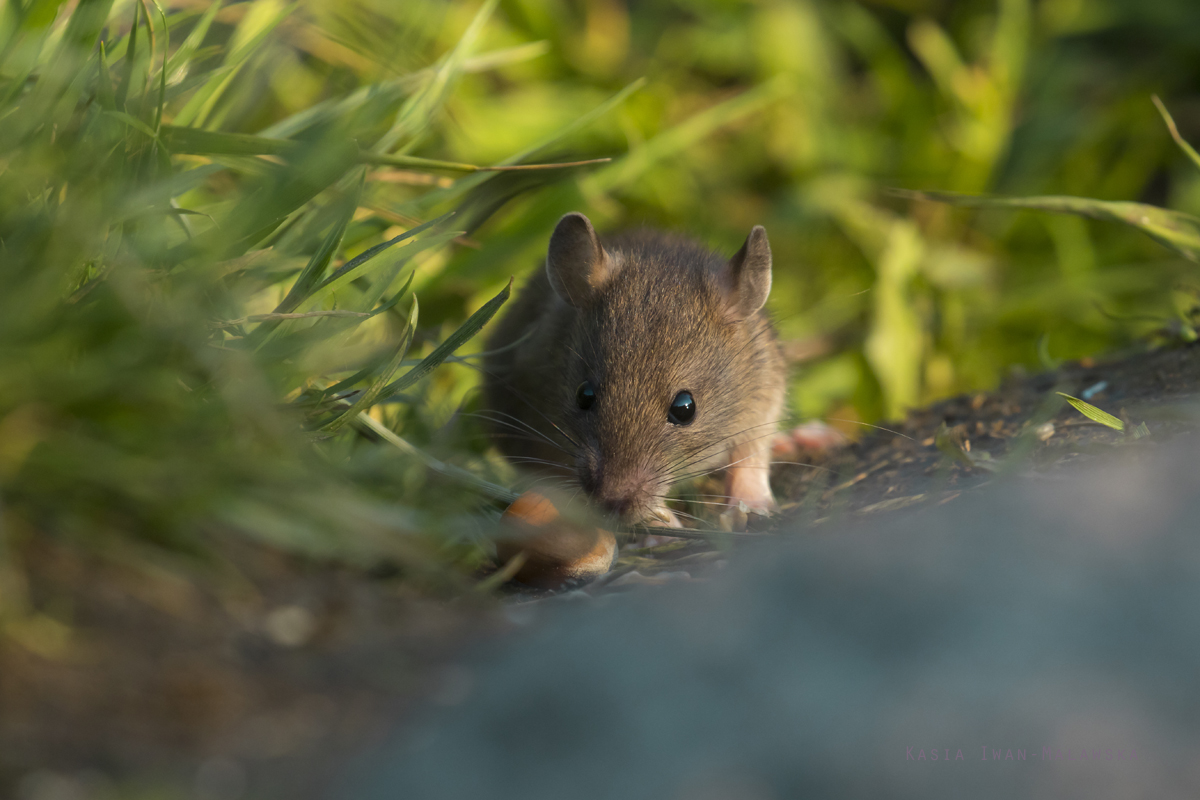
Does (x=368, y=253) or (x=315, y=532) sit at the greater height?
(x=368, y=253)

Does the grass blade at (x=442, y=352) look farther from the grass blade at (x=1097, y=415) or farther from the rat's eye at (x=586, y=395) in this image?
the grass blade at (x=1097, y=415)

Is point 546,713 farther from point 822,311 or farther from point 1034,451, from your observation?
point 822,311

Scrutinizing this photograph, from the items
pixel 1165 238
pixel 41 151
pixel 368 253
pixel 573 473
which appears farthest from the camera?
pixel 573 473

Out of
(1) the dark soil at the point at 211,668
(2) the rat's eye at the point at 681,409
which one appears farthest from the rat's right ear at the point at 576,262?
(1) the dark soil at the point at 211,668

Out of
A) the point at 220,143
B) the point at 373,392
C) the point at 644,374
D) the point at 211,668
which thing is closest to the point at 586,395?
the point at 644,374

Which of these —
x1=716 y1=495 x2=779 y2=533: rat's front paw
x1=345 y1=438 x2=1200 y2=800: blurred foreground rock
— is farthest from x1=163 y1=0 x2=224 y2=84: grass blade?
x1=716 y1=495 x2=779 y2=533: rat's front paw

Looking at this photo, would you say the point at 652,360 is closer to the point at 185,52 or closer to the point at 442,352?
the point at 442,352

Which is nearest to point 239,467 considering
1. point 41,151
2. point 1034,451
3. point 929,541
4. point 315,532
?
point 315,532
